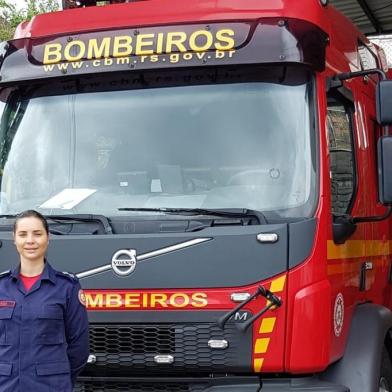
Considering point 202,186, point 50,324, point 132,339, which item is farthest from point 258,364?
point 50,324

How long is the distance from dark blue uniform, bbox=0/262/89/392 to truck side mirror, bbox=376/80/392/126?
1.82m

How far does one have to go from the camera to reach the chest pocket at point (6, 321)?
10.2 ft

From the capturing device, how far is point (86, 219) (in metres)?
3.83

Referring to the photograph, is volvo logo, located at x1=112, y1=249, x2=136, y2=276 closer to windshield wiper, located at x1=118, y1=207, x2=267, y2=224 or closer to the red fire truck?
the red fire truck

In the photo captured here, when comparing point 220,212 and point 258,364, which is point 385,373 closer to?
point 258,364

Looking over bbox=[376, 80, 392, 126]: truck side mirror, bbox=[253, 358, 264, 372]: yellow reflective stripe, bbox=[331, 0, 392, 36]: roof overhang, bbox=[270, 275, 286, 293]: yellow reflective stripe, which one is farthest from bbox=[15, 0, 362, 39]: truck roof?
bbox=[331, 0, 392, 36]: roof overhang

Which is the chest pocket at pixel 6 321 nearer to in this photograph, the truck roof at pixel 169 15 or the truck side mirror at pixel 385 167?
the truck roof at pixel 169 15

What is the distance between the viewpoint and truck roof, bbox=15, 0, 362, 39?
3.91 meters

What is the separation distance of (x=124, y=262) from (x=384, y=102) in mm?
1572

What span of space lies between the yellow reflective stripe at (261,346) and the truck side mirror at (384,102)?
1272 mm

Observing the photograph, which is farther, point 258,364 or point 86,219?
point 86,219

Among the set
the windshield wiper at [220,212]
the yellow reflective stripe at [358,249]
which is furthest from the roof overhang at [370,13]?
the windshield wiper at [220,212]

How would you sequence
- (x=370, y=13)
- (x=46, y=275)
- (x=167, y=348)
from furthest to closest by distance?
(x=370, y=13), (x=167, y=348), (x=46, y=275)

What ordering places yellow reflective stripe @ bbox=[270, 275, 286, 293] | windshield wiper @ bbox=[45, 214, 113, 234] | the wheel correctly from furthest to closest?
the wheel < windshield wiper @ bbox=[45, 214, 113, 234] < yellow reflective stripe @ bbox=[270, 275, 286, 293]
